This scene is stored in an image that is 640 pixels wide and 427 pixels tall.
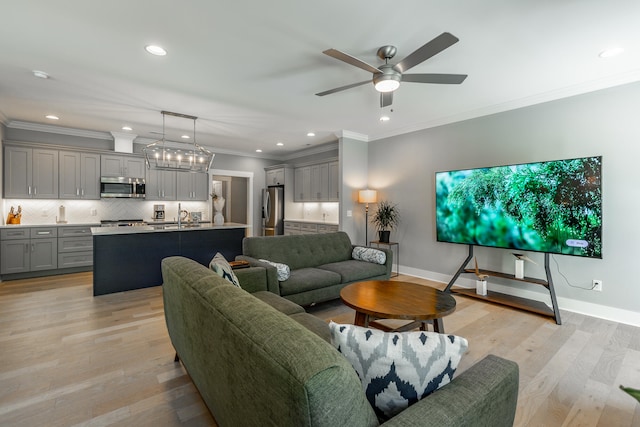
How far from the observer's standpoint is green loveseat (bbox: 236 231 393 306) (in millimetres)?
3199

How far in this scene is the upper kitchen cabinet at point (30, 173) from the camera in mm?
4910

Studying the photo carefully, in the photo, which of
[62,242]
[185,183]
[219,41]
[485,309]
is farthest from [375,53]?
[62,242]

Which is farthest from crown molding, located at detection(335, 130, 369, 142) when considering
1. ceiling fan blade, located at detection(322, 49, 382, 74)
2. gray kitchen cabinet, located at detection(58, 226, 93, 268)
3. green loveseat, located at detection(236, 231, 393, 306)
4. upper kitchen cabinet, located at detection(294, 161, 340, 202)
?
gray kitchen cabinet, located at detection(58, 226, 93, 268)

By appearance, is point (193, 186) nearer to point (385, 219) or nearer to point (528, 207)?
point (385, 219)

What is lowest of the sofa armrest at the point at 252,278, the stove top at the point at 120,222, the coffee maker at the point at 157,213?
the sofa armrest at the point at 252,278

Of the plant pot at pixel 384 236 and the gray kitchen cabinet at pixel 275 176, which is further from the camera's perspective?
the gray kitchen cabinet at pixel 275 176

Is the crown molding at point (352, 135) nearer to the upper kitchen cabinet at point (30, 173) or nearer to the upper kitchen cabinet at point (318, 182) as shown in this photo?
the upper kitchen cabinet at point (318, 182)

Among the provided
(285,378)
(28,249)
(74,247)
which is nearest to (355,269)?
(285,378)

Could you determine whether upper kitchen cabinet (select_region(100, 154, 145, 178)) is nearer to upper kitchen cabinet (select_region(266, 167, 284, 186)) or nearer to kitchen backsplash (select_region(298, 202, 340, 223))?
upper kitchen cabinet (select_region(266, 167, 284, 186))

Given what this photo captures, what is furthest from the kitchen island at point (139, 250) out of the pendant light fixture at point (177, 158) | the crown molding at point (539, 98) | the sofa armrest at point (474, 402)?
the sofa armrest at point (474, 402)

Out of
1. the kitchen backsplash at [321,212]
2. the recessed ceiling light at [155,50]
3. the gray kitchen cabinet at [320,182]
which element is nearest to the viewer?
the recessed ceiling light at [155,50]

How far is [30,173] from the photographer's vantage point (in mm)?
5059

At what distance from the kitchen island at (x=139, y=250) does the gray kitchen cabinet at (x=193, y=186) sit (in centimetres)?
202

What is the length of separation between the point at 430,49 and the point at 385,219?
343 cm
